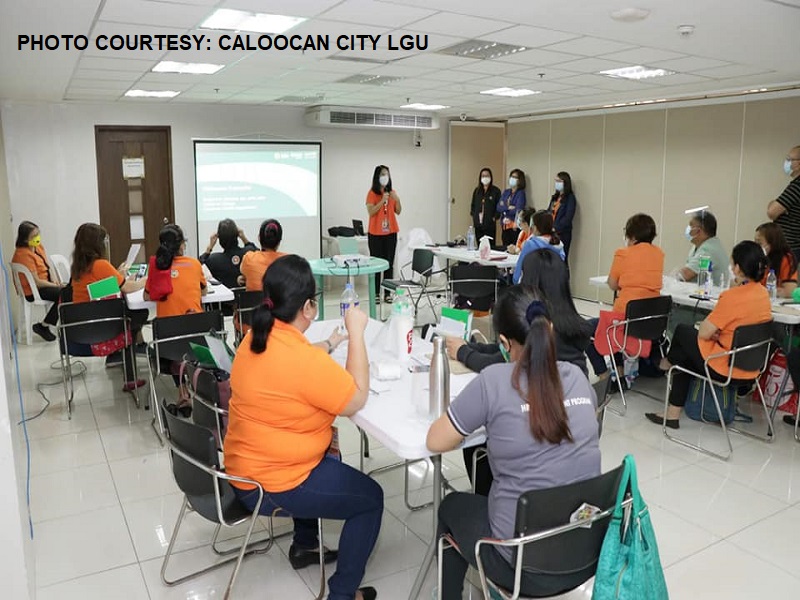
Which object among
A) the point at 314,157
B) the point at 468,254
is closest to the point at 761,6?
the point at 468,254

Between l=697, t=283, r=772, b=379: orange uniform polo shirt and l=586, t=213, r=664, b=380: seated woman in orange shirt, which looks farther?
l=586, t=213, r=664, b=380: seated woman in orange shirt

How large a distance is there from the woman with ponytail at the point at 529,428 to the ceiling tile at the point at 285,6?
2110 mm

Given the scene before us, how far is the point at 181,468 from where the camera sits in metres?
2.33

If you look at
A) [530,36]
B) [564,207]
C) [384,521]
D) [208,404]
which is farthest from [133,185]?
[384,521]

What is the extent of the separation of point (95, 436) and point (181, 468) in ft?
6.88

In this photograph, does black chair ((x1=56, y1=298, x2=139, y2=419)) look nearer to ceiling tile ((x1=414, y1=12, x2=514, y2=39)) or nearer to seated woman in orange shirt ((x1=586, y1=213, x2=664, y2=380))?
ceiling tile ((x1=414, y1=12, x2=514, y2=39))

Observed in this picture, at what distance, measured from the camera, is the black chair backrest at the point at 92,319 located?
13.8 ft

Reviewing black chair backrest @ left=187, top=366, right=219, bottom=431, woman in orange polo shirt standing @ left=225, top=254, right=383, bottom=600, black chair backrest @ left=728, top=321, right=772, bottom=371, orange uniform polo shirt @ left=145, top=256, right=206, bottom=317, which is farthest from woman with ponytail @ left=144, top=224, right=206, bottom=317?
black chair backrest @ left=728, top=321, right=772, bottom=371

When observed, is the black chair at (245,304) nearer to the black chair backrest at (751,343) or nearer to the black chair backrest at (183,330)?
the black chair backrest at (183,330)

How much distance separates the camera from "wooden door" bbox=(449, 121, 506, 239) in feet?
33.4

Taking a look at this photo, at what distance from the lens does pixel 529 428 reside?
1837mm

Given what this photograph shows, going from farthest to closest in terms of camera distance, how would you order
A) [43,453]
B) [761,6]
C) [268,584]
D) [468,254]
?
[468,254] → [43,453] → [761,6] → [268,584]

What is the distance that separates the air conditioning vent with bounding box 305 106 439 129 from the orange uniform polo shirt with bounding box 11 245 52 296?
3888mm

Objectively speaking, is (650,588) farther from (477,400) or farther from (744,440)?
(744,440)
